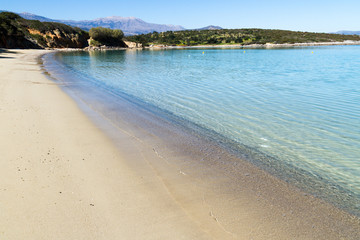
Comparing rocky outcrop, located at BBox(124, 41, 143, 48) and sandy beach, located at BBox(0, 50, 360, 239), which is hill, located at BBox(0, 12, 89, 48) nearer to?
rocky outcrop, located at BBox(124, 41, 143, 48)

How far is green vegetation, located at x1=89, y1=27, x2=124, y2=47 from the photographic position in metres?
100

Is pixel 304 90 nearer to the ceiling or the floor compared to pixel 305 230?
nearer to the ceiling

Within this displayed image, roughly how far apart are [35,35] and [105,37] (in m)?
32.1

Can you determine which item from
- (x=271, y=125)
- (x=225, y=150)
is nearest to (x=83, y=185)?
(x=225, y=150)

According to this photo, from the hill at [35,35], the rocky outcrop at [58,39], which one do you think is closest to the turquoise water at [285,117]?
the hill at [35,35]

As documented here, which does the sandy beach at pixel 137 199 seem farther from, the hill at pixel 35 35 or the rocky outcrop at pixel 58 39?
the rocky outcrop at pixel 58 39

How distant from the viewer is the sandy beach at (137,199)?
11.4ft

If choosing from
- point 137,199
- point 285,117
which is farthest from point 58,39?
point 137,199

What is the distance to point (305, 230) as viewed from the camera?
362 centimetres

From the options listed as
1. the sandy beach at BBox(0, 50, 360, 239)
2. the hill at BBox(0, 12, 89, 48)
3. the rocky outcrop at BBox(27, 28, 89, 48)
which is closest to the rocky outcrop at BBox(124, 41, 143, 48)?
the hill at BBox(0, 12, 89, 48)

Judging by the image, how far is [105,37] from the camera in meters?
106

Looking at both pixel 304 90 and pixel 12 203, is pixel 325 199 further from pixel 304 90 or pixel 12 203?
pixel 304 90

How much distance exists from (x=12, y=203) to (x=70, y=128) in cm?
417

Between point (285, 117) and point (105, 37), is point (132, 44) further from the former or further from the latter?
point (285, 117)
